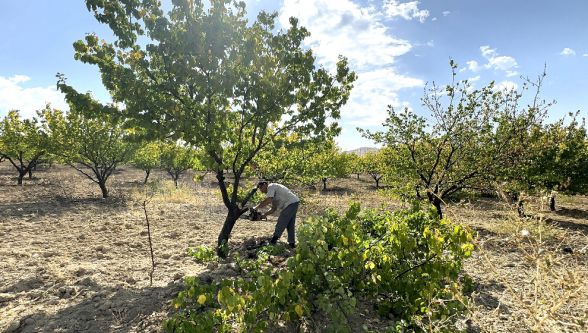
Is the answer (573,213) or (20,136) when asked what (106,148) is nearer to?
(20,136)

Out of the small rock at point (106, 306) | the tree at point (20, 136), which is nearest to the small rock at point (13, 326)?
the small rock at point (106, 306)

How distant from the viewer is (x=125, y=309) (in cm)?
454

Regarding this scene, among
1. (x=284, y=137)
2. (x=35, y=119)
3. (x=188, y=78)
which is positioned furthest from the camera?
(x=35, y=119)

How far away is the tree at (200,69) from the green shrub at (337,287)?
2550 mm

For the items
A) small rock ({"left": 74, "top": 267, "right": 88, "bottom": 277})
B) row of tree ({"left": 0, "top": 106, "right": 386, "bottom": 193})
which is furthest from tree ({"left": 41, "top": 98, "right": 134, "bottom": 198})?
small rock ({"left": 74, "top": 267, "right": 88, "bottom": 277})

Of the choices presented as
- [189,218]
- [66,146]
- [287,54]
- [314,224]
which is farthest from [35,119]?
[314,224]

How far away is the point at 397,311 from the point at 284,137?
4300 millimetres

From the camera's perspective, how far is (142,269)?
21.0 feet

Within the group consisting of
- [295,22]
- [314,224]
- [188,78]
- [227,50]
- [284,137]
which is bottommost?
[314,224]

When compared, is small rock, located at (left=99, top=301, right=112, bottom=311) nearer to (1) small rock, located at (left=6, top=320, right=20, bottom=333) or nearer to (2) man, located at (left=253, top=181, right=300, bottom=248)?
(1) small rock, located at (left=6, top=320, right=20, bottom=333)

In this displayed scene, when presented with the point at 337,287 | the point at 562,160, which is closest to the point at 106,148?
the point at 337,287

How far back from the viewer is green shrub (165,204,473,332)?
3346 mm

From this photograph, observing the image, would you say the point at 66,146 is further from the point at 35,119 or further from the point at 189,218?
the point at 189,218

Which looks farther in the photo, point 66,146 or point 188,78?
point 66,146
